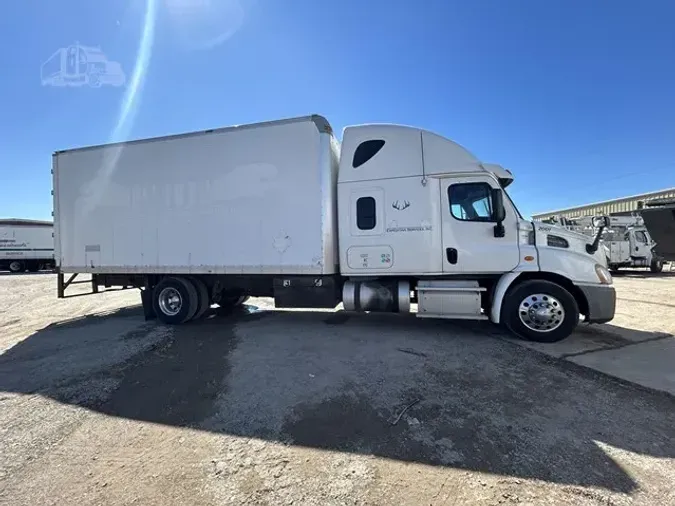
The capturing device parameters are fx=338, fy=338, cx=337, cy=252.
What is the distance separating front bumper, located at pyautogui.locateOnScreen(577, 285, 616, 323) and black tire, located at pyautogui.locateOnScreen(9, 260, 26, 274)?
37.1 metres

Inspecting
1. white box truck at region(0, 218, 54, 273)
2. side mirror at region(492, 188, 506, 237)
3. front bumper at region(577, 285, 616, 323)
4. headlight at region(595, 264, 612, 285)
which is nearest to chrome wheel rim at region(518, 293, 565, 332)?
front bumper at region(577, 285, 616, 323)

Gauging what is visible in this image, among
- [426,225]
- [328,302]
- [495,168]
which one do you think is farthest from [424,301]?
[495,168]

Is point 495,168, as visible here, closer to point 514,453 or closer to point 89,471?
point 514,453

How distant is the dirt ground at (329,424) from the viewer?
227 centimetres

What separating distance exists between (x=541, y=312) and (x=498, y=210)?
176 cm

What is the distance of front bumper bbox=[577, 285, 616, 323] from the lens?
210 inches

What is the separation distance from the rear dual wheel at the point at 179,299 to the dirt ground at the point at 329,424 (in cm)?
124

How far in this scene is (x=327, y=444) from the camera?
107 inches

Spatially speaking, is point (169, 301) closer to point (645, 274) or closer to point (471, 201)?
point (471, 201)

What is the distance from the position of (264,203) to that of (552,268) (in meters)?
4.94

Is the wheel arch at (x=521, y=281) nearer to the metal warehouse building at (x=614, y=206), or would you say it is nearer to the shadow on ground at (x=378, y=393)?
the shadow on ground at (x=378, y=393)

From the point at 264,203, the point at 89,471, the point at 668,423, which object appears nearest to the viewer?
the point at 89,471

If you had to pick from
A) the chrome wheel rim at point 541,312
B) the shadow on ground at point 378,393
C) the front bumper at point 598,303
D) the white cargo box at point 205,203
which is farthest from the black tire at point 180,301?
the front bumper at point 598,303

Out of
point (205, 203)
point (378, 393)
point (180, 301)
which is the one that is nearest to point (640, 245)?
point (378, 393)
